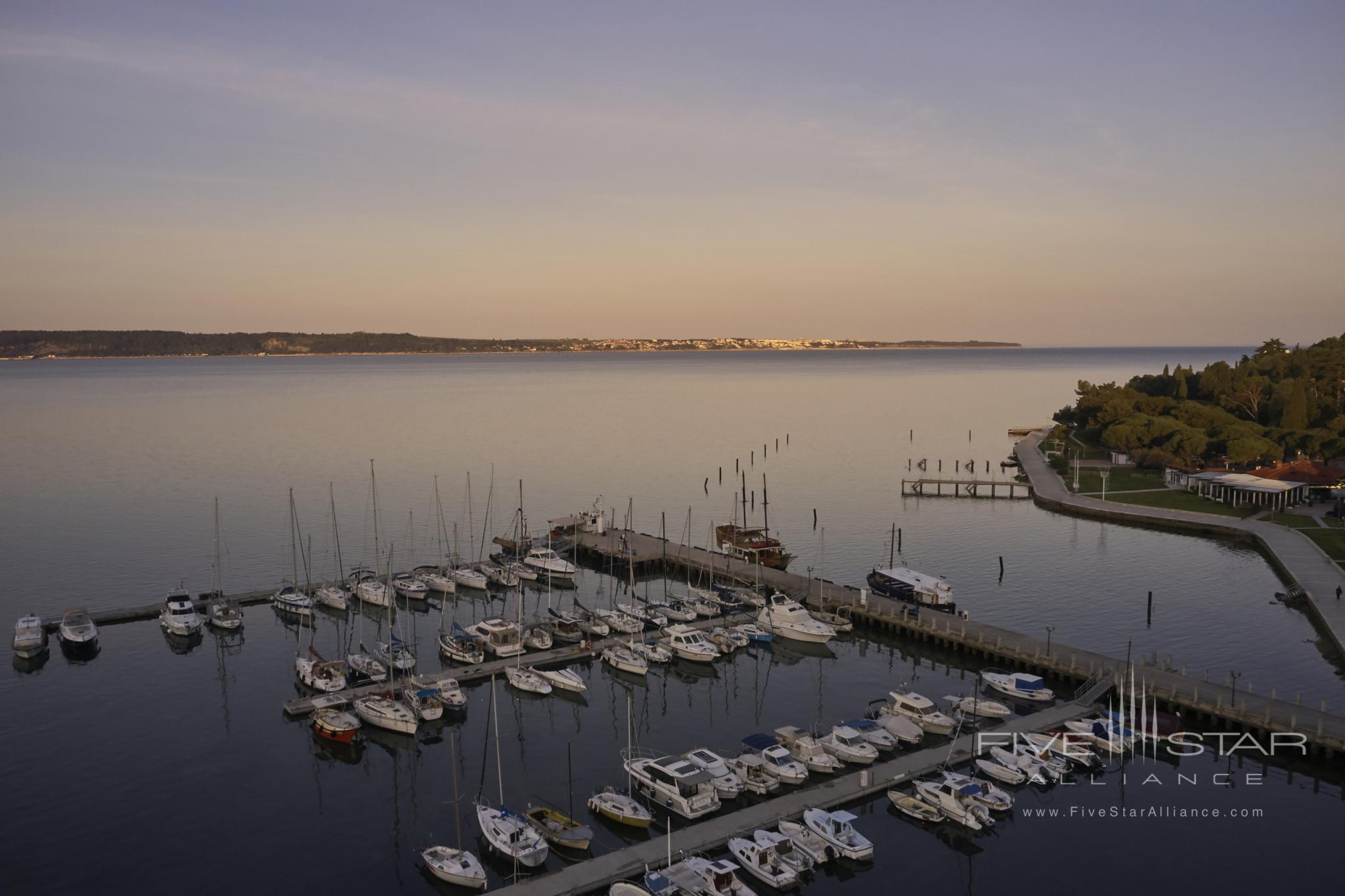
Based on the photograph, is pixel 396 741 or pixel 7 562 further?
pixel 7 562

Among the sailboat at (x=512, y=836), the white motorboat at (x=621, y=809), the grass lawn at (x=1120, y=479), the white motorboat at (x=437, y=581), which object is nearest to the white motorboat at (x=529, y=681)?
the white motorboat at (x=621, y=809)

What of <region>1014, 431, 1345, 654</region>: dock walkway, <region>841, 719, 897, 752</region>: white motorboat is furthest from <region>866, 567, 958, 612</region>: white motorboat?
<region>1014, 431, 1345, 654</region>: dock walkway

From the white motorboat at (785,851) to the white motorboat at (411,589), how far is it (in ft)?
120

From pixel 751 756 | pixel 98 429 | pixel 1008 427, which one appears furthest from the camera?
pixel 1008 427

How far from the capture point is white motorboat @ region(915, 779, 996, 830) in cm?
3309

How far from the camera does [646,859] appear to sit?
98.8 ft

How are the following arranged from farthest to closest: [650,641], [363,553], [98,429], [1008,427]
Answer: [1008,427]
[98,429]
[363,553]
[650,641]

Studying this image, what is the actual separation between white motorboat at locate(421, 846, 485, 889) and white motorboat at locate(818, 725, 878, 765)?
47.2ft

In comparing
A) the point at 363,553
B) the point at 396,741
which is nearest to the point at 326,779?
the point at 396,741

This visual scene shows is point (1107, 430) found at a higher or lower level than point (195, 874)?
higher

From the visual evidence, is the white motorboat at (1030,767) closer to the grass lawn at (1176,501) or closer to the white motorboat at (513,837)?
the white motorboat at (513,837)

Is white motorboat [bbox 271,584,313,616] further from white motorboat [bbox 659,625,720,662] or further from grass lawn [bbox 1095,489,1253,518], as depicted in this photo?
grass lawn [bbox 1095,489,1253,518]

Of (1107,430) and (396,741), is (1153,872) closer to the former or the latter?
(396,741)

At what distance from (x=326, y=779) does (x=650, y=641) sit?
774 inches
